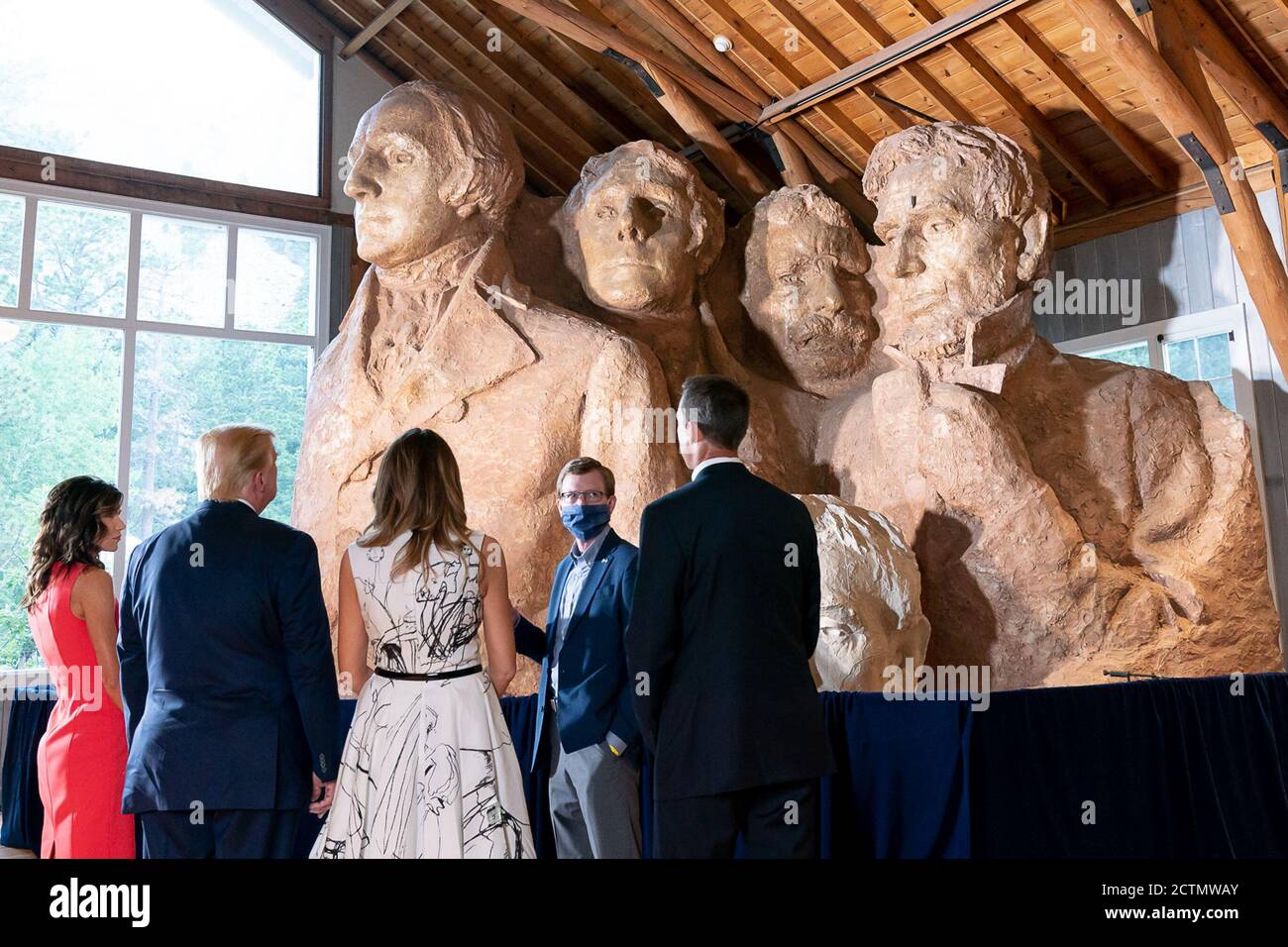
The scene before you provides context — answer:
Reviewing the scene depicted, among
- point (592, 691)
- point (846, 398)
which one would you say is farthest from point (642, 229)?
point (592, 691)

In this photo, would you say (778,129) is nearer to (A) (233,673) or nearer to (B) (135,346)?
(B) (135,346)

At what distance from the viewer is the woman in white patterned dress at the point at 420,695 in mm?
2566

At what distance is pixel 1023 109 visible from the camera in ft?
25.9

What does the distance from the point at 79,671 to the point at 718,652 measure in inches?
78.3

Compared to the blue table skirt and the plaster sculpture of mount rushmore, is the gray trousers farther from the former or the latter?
the plaster sculpture of mount rushmore

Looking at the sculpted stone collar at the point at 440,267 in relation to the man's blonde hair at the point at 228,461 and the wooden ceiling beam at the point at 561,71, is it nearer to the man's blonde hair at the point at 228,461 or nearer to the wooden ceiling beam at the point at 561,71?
the man's blonde hair at the point at 228,461

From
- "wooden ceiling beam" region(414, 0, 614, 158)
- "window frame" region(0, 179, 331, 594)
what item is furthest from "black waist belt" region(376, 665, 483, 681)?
"wooden ceiling beam" region(414, 0, 614, 158)

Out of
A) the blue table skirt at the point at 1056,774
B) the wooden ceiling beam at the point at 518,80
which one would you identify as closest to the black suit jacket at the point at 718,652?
the blue table skirt at the point at 1056,774

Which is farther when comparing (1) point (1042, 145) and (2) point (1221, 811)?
(1) point (1042, 145)

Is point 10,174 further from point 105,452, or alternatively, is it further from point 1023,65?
point 1023,65

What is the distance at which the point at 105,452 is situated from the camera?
8.98 meters

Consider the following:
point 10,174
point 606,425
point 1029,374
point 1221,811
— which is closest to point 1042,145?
point 1029,374
